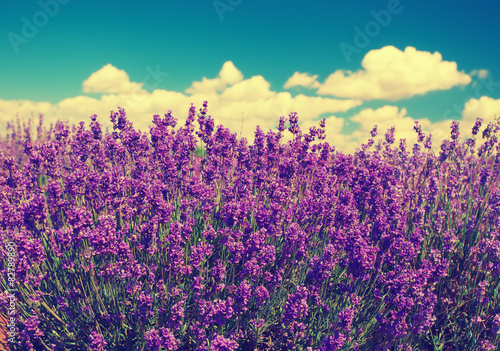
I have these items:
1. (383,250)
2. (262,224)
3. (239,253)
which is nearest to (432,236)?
(383,250)

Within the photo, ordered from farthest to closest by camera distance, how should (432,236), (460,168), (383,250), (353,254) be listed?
(460,168), (432,236), (383,250), (353,254)

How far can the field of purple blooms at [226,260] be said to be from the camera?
3207mm

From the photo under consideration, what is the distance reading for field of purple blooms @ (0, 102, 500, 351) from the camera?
10.5 feet

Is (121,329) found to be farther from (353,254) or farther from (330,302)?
(353,254)

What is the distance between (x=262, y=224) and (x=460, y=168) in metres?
5.18

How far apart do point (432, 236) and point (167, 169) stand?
448cm

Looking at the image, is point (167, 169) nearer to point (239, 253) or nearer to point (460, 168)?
point (239, 253)

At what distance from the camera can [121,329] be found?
3627 mm

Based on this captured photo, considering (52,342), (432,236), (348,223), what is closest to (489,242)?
(432,236)

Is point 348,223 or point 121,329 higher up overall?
point 348,223

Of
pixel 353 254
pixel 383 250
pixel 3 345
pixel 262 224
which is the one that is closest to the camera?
pixel 353 254

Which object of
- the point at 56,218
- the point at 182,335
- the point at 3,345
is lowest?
the point at 3,345

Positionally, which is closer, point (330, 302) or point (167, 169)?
point (330, 302)

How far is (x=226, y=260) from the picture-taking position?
4215mm
